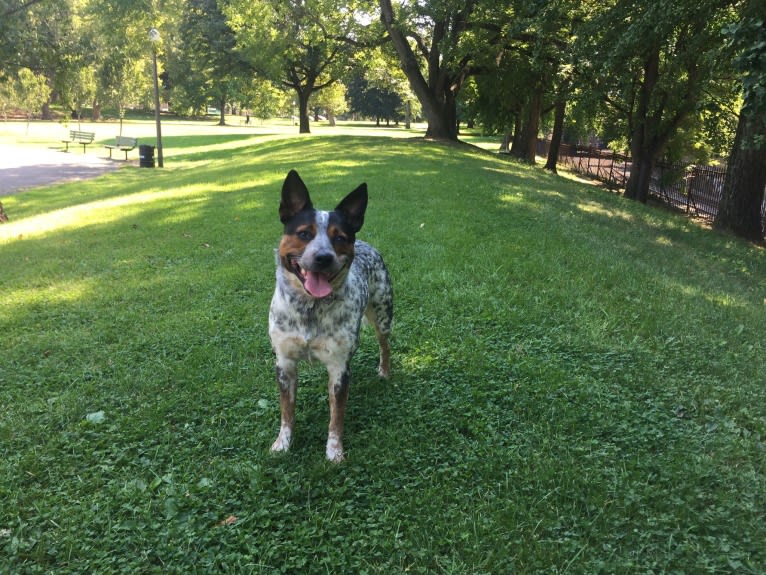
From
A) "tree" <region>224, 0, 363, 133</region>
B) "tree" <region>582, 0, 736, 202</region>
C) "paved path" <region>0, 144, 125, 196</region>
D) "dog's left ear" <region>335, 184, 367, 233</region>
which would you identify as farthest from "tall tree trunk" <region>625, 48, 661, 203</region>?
"paved path" <region>0, 144, 125, 196</region>

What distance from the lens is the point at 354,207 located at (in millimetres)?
3512

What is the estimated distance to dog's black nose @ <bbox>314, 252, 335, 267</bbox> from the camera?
311 cm

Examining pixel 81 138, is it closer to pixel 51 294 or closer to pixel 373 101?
pixel 51 294

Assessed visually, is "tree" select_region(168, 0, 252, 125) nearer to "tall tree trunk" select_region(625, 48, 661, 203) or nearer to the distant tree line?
the distant tree line

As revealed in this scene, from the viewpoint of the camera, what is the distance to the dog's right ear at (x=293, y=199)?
3.34 m

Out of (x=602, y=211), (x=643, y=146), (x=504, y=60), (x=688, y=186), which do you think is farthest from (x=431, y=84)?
(x=602, y=211)

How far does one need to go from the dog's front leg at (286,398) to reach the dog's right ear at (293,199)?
0.97 meters

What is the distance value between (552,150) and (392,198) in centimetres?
1989

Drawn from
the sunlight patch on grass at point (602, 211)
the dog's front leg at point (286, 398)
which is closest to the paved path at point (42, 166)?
Answer: the sunlight patch on grass at point (602, 211)

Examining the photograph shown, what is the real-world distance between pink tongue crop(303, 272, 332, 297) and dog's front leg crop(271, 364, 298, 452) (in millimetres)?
628

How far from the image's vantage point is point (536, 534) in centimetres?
296

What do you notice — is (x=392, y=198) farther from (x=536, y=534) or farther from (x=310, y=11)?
(x=310, y=11)

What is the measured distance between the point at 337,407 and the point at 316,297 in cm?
83

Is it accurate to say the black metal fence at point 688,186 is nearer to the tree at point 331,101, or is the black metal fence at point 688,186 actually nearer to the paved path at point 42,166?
the paved path at point 42,166
